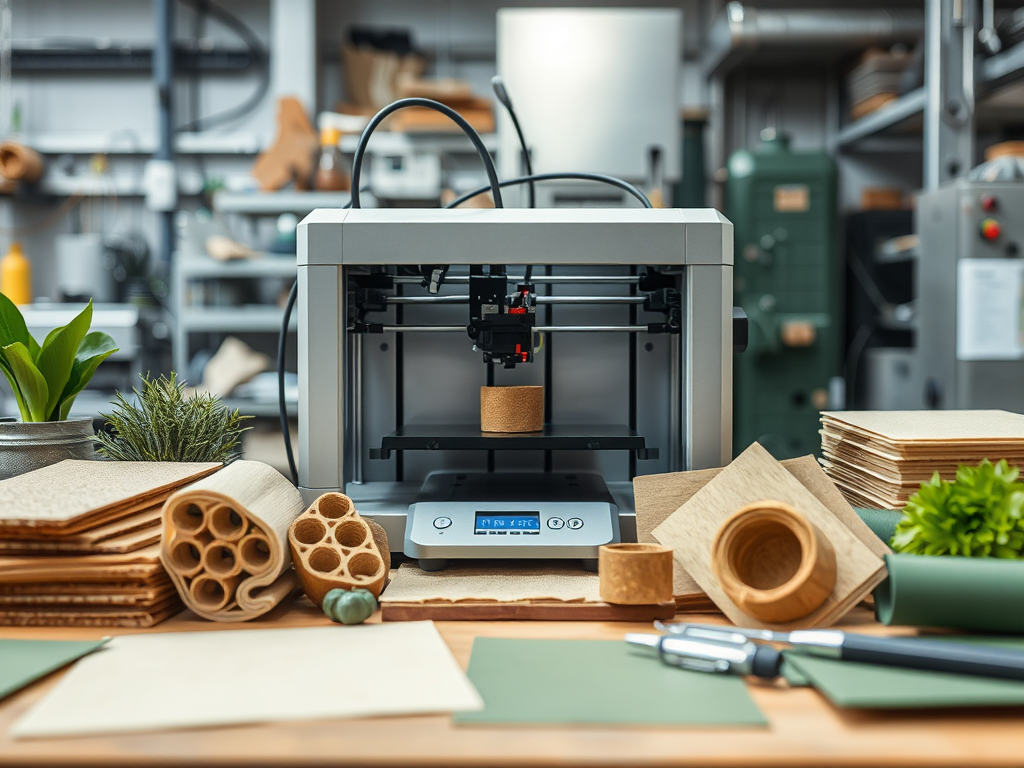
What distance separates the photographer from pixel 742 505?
848 mm

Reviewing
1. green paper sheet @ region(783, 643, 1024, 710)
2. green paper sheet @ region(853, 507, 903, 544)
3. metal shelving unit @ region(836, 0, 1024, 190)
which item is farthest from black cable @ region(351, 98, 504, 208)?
metal shelving unit @ region(836, 0, 1024, 190)

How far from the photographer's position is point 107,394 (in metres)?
3.35

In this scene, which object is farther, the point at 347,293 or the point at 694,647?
the point at 347,293

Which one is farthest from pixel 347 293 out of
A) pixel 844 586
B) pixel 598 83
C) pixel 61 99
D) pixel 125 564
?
pixel 61 99

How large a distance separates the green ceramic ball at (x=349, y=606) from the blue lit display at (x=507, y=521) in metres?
0.17

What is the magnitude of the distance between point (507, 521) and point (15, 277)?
11.4 ft

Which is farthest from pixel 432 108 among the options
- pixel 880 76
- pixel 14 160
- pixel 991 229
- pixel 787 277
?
pixel 14 160

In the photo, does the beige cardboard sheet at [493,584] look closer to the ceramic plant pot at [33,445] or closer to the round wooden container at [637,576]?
the round wooden container at [637,576]

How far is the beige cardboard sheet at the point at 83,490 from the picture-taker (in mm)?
739

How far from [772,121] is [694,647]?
3.95 m

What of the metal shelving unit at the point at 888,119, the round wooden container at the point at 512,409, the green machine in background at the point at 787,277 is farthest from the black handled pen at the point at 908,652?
the green machine in background at the point at 787,277

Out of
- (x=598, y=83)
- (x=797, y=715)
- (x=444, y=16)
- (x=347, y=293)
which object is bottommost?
(x=797, y=715)

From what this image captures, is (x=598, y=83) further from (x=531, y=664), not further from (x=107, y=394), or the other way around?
(x=531, y=664)

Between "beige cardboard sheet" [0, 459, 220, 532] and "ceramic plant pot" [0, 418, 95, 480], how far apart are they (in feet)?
0.20
